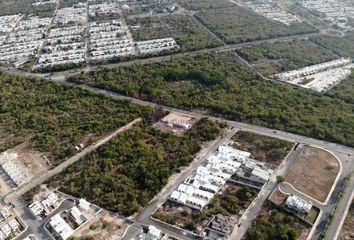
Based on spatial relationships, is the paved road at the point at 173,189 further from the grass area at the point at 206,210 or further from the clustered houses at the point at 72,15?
the clustered houses at the point at 72,15

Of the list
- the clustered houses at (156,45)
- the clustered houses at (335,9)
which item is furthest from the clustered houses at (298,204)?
the clustered houses at (335,9)

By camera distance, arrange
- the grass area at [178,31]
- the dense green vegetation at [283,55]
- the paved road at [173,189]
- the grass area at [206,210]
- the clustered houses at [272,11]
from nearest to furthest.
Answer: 1. the paved road at [173,189]
2. the grass area at [206,210]
3. the dense green vegetation at [283,55]
4. the grass area at [178,31]
5. the clustered houses at [272,11]

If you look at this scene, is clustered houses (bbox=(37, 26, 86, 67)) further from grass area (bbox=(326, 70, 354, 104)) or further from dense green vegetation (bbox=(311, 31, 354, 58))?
dense green vegetation (bbox=(311, 31, 354, 58))

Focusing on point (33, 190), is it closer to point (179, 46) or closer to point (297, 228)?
point (297, 228)

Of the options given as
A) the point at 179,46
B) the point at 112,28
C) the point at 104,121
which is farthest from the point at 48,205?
the point at 112,28

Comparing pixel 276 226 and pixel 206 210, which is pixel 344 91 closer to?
pixel 276 226
